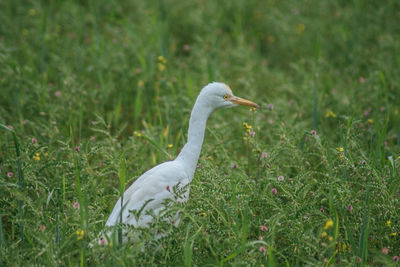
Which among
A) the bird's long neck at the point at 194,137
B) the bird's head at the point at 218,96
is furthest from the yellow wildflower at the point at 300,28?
the bird's long neck at the point at 194,137

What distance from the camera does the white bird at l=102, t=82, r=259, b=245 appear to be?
108 inches

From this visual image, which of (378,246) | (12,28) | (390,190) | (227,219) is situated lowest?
(378,246)

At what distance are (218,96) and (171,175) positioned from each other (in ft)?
2.08

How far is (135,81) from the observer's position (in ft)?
16.1

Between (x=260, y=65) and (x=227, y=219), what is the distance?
3.23 metres

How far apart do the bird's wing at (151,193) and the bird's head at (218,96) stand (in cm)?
50

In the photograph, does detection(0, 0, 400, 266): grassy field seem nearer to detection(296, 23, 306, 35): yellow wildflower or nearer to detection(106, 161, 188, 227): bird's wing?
detection(296, 23, 306, 35): yellow wildflower

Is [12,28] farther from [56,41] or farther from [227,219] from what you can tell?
[227,219]

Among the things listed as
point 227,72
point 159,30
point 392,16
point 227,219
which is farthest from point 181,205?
point 392,16

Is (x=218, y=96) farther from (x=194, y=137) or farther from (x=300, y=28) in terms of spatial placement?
(x=300, y=28)

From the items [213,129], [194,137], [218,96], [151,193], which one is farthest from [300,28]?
[151,193]

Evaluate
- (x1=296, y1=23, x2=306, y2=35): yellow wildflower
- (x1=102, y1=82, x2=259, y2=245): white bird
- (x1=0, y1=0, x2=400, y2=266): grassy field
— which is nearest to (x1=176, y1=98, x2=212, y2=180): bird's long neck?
(x1=102, y1=82, x2=259, y2=245): white bird

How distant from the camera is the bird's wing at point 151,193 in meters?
2.74

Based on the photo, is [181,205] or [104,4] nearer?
[181,205]
